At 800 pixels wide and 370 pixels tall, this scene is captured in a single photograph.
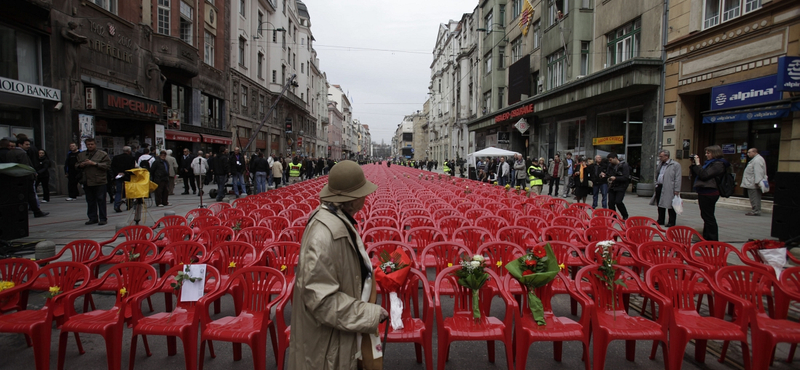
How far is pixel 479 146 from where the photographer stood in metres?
39.8

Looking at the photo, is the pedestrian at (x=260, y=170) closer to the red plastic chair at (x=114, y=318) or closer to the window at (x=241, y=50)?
the red plastic chair at (x=114, y=318)

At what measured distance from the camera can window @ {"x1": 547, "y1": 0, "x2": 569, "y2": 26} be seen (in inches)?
821

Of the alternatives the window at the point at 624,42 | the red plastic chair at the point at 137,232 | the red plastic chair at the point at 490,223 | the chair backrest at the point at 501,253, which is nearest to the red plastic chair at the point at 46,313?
the red plastic chair at the point at 137,232

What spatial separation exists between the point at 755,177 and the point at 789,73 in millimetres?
2605

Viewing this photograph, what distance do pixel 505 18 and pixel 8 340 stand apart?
108 feet

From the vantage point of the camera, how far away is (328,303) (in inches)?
71.1

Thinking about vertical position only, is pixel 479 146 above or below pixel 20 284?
above

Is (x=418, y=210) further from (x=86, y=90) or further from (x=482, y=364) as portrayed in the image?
(x=86, y=90)

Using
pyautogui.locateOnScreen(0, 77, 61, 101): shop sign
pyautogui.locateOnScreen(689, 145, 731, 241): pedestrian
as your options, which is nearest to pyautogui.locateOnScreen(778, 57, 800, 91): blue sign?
pyautogui.locateOnScreen(689, 145, 731, 241): pedestrian

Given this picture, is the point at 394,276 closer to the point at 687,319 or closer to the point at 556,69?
the point at 687,319

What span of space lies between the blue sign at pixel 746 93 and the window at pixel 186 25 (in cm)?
2387

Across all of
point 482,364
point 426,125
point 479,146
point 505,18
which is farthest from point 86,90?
point 426,125

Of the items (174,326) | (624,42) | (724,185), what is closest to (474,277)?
(174,326)

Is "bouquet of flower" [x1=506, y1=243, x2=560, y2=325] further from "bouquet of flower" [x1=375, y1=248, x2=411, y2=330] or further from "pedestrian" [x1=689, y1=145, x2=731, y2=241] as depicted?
"pedestrian" [x1=689, y1=145, x2=731, y2=241]
